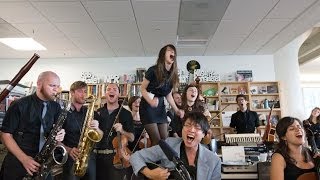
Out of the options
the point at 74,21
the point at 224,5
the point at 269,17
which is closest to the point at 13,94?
the point at 74,21

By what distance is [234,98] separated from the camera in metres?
7.17

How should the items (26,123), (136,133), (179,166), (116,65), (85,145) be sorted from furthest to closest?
(116,65), (136,133), (85,145), (26,123), (179,166)

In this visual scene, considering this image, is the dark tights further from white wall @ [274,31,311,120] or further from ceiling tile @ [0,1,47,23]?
white wall @ [274,31,311,120]

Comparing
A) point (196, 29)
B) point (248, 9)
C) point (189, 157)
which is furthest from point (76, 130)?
point (196, 29)

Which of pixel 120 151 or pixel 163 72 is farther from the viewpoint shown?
pixel 120 151

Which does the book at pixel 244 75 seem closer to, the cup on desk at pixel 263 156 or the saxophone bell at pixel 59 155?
the cup on desk at pixel 263 156

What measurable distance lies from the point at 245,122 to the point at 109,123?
9.01ft

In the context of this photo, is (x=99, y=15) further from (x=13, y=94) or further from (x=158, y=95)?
(x=158, y=95)

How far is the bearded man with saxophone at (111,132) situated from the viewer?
10.1ft

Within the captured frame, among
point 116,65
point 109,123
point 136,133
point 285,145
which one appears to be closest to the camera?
point 285,145

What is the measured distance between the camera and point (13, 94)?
3994 mm

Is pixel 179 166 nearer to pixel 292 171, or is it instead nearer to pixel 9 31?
pixel 292 171

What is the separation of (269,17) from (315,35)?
9.67 feet

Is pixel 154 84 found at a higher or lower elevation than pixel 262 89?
lower
